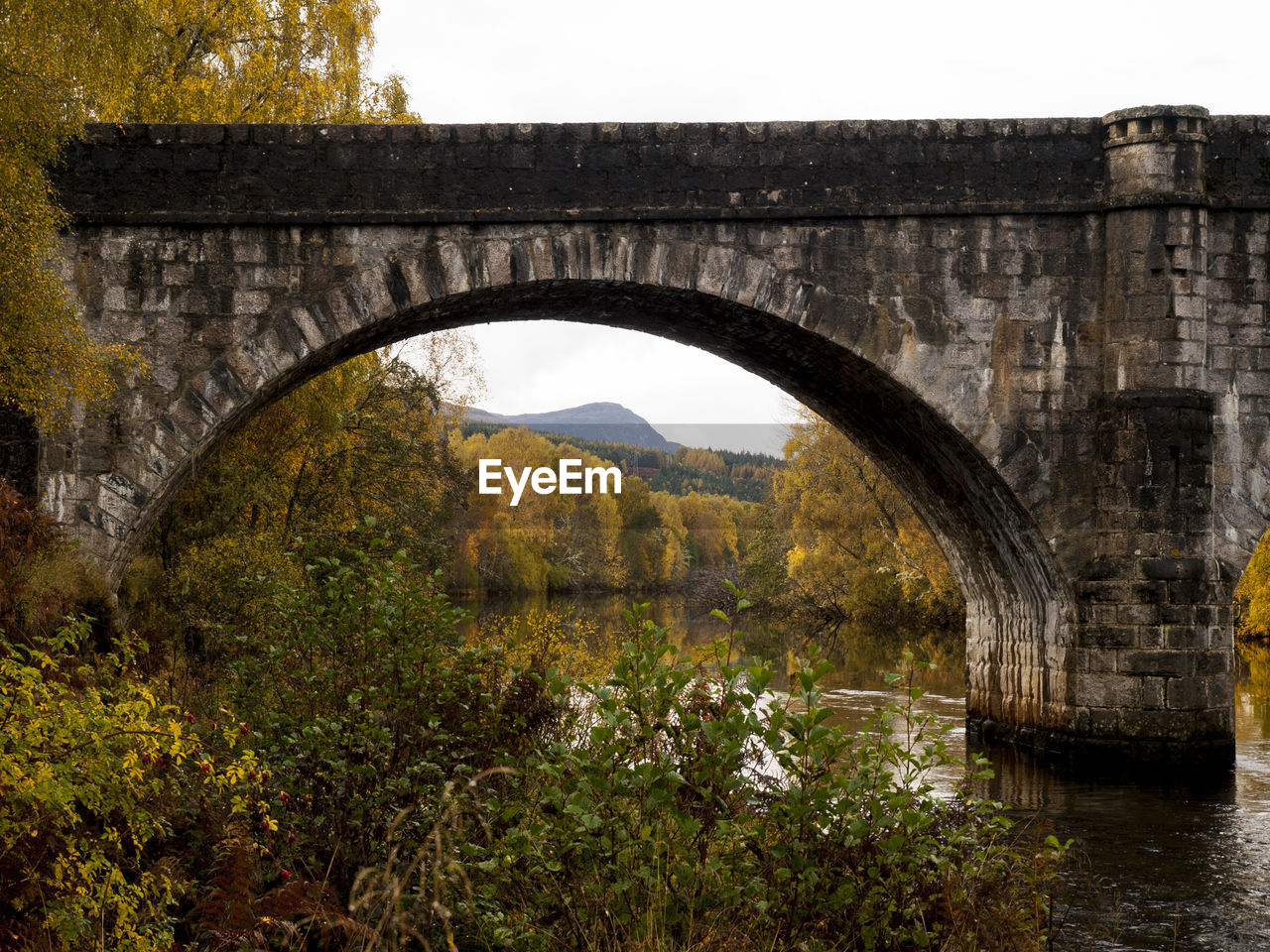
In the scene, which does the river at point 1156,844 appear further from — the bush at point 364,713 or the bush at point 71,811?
the bush at point 71,811

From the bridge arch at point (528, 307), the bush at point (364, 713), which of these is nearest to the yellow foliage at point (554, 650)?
the bush at point (364, 713)

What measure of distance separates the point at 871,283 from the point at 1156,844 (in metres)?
4.69

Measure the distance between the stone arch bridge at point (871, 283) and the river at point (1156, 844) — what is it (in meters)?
0.48

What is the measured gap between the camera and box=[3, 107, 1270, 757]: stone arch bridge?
9.50m

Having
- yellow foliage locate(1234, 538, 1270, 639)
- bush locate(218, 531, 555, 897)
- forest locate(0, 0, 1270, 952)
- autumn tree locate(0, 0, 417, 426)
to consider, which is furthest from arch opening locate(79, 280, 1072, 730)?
yellow foliage locate(1234, 538, 1270, 639)

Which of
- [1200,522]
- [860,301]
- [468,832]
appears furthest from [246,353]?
[1200,522]

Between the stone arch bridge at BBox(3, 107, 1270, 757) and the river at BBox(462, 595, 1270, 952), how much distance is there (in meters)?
0.48

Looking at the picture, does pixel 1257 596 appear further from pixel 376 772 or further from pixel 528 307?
pixel 376 772

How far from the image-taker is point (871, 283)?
32.9 ft

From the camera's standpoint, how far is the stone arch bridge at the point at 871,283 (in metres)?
9.50

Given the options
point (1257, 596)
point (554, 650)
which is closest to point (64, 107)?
point (554, 650)

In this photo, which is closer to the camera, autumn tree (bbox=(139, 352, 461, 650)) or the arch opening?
the arch opening

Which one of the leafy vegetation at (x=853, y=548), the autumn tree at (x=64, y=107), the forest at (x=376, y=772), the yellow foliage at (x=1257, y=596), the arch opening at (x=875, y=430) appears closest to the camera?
the forest at (x=376, y=772)

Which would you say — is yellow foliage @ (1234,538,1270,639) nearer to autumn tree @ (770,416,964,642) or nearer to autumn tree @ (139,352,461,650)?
autumn tree @ (770,416,964,642)
